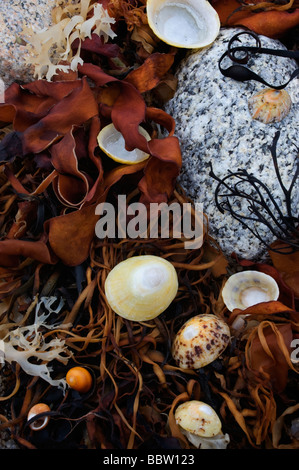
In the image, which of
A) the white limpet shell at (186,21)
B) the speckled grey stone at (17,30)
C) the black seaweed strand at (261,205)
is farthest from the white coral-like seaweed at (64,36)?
the black seaweed strand at (261,205)

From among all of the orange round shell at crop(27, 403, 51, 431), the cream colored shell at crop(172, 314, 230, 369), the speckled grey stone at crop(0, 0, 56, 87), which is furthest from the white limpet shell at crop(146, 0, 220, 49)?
the orange round shell at crop(27, 403, 51, 431)

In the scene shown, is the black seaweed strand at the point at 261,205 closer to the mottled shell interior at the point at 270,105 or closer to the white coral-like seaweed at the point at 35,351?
the mottled shell interior at the point at 270,105

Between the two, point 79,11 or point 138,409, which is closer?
point 138,409

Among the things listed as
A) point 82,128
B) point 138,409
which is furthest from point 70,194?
point 138,409

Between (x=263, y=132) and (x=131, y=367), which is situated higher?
(x=263, y=132)

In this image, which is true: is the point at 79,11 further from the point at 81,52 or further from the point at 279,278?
the point at 279,278

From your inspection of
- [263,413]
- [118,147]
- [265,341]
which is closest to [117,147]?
[118,147]

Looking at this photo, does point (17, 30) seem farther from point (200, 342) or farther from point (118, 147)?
point (200, 342)

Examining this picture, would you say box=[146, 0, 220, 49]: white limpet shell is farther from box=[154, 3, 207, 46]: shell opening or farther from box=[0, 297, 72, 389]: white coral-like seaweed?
box=[0, 297, 72, 389]: white coral-like seaweed
